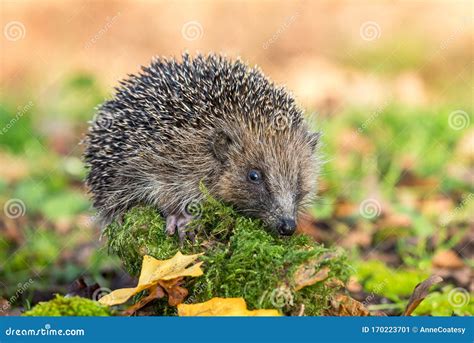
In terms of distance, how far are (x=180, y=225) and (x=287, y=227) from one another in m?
0.95

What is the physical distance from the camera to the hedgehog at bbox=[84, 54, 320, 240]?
6859 mm

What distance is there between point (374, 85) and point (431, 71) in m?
1.67

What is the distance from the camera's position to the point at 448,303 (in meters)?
7.09

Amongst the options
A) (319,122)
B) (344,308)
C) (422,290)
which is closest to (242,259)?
(344,308)

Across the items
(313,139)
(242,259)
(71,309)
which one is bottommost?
(71,309)

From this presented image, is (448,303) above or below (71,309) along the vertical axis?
above

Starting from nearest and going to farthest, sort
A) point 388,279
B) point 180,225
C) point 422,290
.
A: point 422,290 → point 180,225 → point 388,279

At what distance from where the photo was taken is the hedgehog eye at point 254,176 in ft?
22.6

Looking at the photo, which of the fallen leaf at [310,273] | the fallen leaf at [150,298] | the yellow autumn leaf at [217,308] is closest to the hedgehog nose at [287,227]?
the fallen leaf at [310,273]

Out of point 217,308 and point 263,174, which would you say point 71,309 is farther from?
point 263,174

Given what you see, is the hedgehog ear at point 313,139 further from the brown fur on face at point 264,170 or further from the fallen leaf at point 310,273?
the fallen leaf at point 310,273

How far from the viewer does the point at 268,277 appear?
205 inches

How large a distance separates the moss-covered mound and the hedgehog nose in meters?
0.09

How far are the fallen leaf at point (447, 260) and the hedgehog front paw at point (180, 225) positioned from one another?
3645mm
